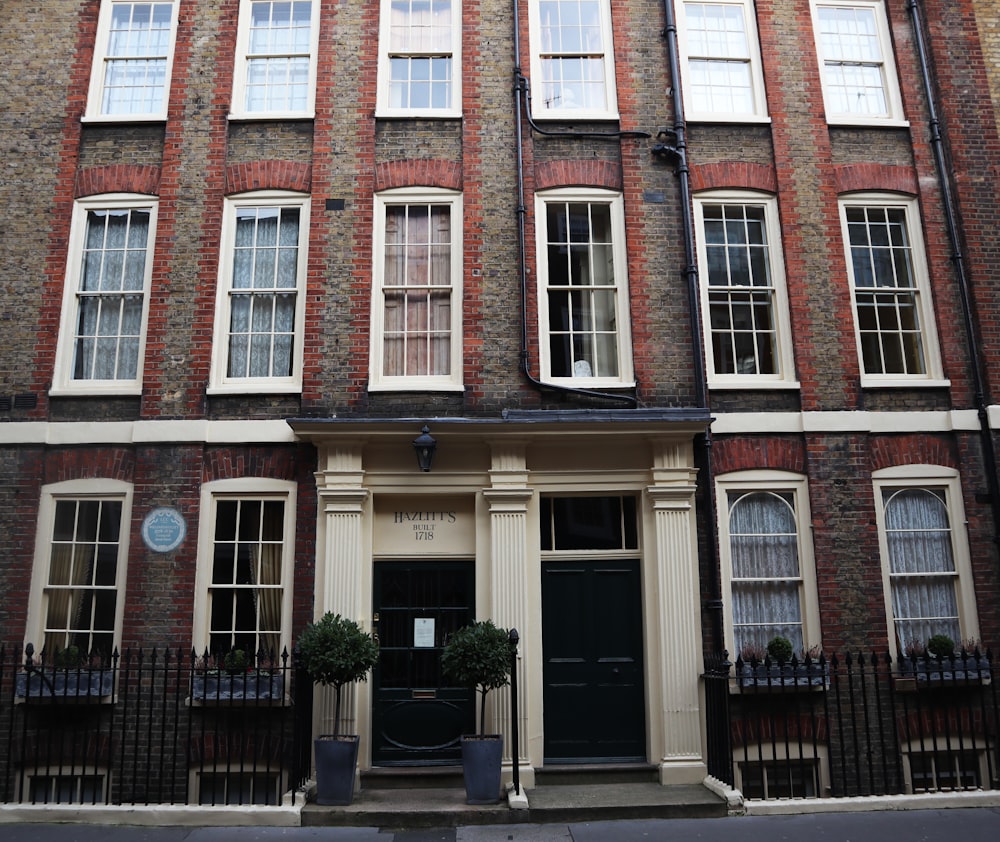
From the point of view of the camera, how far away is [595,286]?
1048 centimetres

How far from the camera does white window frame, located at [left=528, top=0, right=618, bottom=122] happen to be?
10.9 meters

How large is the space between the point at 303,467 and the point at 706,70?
24.6ft

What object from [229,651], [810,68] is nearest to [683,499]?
[229,651]

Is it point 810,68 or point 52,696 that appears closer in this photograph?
point 52,696

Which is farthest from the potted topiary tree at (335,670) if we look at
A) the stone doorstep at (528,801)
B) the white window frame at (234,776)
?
the white window frame at (234,776)

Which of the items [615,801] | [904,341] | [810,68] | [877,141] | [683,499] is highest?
[810,68]

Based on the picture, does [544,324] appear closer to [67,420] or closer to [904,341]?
[904,341]

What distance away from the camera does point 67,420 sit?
33.0ft

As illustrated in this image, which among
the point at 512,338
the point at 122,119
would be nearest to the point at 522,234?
the point at 512,338

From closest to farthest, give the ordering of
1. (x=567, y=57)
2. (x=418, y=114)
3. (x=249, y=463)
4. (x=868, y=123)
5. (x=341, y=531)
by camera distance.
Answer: (x=341, y=531) < (x=249, y=463) < (x=418, y=114) < (x=868, y=123) < (x=567, y=57)

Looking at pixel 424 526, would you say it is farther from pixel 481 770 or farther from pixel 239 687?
pixel 481 770

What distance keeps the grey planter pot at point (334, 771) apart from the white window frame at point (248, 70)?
24.9 feet

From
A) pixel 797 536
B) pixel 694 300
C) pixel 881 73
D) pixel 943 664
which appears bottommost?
pixel 943 664

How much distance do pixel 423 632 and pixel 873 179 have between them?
26.4 feet
